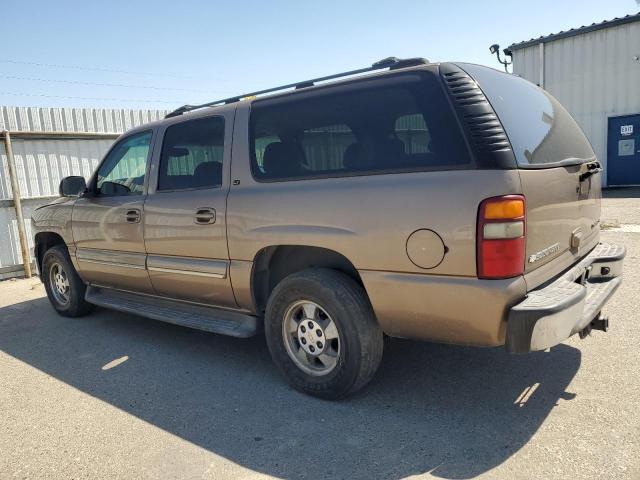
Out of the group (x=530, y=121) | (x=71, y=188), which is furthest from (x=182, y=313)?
(x=530, y=121)

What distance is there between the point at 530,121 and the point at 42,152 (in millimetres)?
7939

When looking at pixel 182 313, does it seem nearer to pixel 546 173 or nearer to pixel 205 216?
pixel 205 216

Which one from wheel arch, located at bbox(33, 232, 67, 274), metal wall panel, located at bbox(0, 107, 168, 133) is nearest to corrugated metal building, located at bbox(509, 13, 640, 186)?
metal wall panel, located at bbox(0, 107, 168, 133)

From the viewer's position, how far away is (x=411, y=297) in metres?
2.74

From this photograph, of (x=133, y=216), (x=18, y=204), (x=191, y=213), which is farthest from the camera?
(x=18, y=204)

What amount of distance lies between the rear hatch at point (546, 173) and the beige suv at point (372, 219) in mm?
15

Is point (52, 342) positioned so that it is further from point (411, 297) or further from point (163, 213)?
point (411, 297)

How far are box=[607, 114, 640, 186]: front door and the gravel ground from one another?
41.3ft

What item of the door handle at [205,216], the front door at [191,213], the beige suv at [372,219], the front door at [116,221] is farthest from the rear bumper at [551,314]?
the front door at [116,221]

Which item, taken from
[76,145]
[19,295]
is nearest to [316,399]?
[19,295]

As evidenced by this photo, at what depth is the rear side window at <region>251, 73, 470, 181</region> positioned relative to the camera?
8.79ft

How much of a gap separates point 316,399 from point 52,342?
296 centimetres

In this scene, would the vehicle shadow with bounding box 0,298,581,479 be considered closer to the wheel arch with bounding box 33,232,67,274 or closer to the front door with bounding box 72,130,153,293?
the front door with bounding box 72,130,153,293

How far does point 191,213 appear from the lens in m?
3.76
